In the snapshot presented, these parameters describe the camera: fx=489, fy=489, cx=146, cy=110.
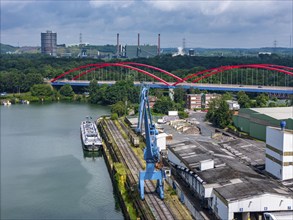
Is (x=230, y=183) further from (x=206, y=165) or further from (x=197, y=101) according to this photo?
(x=197, y=101)

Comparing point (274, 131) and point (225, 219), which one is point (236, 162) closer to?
point (274, 131)

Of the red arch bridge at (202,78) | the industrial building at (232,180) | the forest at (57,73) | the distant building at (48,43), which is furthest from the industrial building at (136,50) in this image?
the industrial building at (232,180)

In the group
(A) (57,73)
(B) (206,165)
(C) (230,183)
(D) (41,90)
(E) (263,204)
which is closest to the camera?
(E) (263,204)

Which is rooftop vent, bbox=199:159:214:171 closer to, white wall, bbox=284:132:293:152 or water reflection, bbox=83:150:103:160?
white wall, bbox=284:132:293:152

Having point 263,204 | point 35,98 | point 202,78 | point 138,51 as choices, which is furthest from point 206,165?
point 138,51

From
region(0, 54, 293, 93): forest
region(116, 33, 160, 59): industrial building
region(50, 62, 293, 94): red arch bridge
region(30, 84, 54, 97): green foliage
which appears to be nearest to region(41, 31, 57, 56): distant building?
region(116, 33, 160, 59): industrial building

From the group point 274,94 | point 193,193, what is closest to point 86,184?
point 193,193

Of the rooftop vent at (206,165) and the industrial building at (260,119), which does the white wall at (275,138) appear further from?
the industrial building at (260,119)
